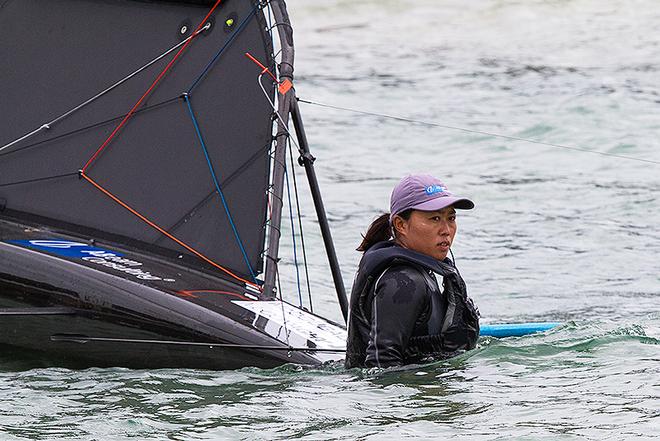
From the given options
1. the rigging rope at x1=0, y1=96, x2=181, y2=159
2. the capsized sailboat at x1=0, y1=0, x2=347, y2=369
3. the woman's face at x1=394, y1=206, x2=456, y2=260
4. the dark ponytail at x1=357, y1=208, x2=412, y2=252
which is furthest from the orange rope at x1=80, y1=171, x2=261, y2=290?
the woman's face at x1=394, y1=206, x2=456, y2=260

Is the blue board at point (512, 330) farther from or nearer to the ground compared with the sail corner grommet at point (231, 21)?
nearer to the ground

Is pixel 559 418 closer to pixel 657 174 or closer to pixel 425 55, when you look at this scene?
pixel 657 174

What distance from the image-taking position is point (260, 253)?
6867 millimetres

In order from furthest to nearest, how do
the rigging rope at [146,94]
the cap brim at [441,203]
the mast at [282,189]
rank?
1. the rigging rope at [146,94]
2. the mast at [282,189]
3. the cap brim at [441,203]

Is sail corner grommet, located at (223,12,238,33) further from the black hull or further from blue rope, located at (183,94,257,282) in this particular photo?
the black hull

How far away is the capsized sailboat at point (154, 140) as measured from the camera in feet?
22.0

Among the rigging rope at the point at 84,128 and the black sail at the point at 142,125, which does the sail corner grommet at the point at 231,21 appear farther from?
the rigging rope at the point at 84,128

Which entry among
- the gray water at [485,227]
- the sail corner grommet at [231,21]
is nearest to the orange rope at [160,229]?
the sail corner grommet at [231,21]

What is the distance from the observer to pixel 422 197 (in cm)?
499

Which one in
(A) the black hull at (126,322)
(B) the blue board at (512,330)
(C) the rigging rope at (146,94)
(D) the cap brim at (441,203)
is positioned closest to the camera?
(D) the cap brim at (441,203)

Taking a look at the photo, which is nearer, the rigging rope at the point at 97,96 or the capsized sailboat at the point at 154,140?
the capsized sailboat at the point at 154,140

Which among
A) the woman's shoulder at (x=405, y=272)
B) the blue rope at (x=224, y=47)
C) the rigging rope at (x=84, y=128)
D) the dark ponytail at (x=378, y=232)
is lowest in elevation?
the woman's shoulder at (x=405, y=272)

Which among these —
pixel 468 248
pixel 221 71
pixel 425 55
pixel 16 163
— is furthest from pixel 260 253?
pixel 425 55

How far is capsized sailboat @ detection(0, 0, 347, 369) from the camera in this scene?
6.70m
